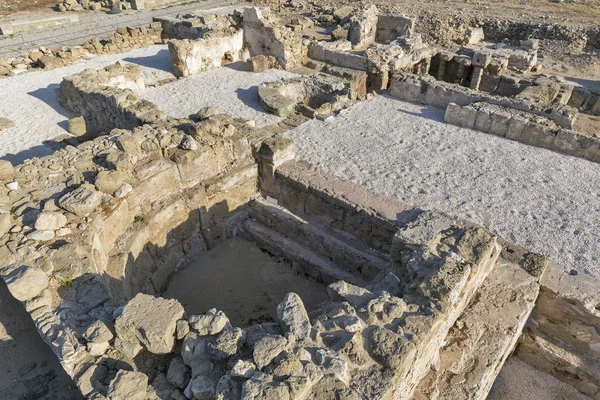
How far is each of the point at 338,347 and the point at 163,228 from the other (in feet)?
13.5

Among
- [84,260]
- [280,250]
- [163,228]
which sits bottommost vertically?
[280,250]

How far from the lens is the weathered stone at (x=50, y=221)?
4.83 m

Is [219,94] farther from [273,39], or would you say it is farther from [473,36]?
[473,36]

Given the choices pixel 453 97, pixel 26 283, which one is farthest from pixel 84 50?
pixel 26 283

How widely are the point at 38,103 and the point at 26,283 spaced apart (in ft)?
30.1

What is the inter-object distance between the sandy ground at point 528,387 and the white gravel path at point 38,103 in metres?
9.83

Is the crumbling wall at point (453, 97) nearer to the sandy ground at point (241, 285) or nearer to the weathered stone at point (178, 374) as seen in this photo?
the sandy ground at point (241, 285)

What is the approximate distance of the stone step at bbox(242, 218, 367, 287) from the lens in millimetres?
6281

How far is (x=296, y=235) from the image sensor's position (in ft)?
22.6

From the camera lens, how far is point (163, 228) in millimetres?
6492

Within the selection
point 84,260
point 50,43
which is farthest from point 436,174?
point 50,43

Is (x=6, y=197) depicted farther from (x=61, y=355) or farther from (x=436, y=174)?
(x=436, y=174)

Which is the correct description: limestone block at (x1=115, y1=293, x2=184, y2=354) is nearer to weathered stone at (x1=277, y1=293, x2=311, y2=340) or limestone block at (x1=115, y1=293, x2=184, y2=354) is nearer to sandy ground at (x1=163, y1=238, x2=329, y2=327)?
weathered stone at (x1=277, y1=293, x2=311, y2=340)

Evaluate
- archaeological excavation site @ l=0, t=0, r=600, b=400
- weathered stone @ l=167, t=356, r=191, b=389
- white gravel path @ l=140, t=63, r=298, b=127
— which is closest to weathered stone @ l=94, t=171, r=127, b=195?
archaeological excavation site @ l=0, t=0, r=600, b=400
